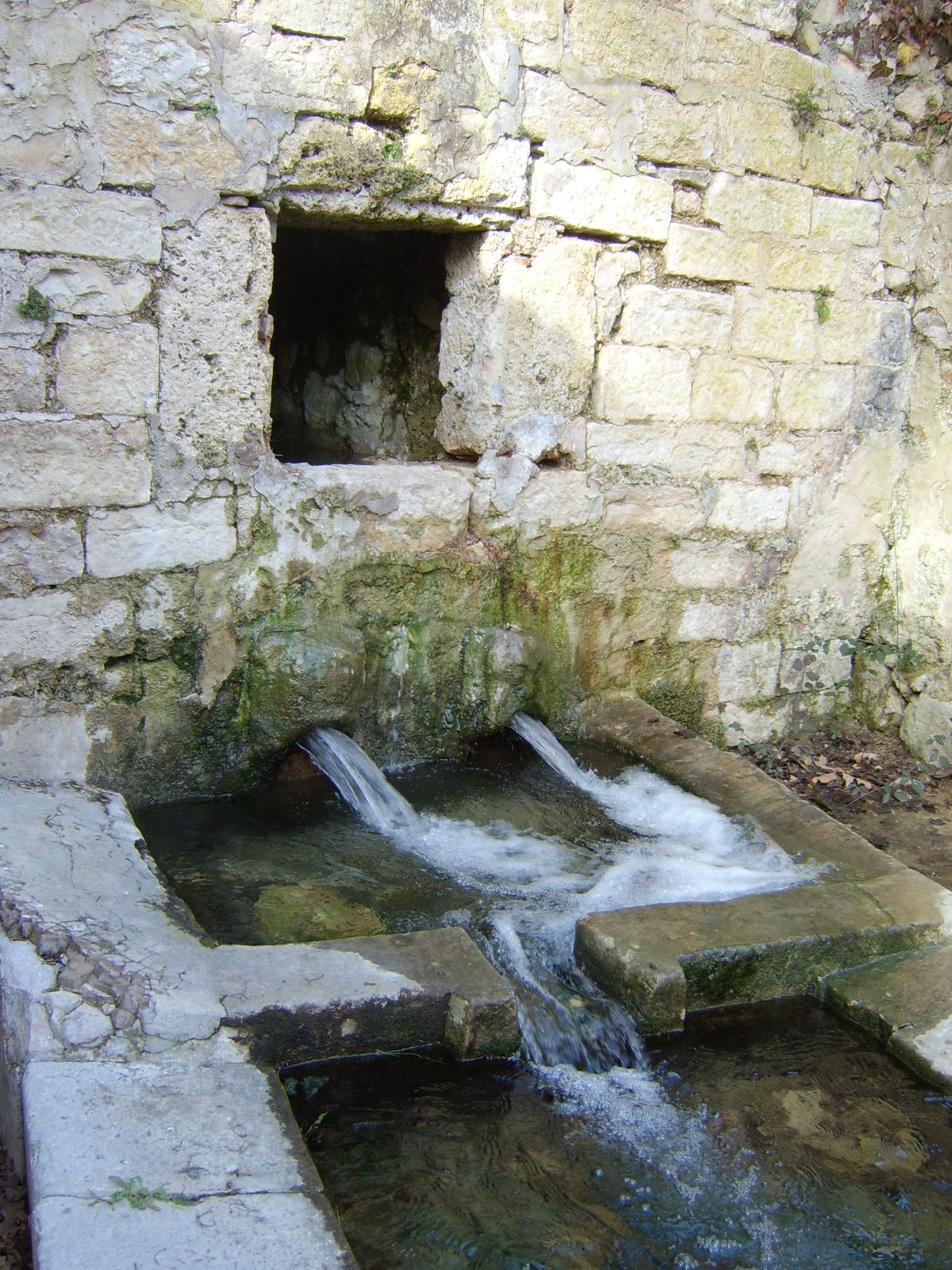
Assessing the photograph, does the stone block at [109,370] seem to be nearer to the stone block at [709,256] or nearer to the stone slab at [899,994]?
the stone block at [709,256]

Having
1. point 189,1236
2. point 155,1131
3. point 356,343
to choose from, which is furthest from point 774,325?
point 189,1236

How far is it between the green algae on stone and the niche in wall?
2096 mm

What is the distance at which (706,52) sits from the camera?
148 inches

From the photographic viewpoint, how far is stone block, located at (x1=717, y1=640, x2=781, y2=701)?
4324 millimetres

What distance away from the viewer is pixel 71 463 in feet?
9.80

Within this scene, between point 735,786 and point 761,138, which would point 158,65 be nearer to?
point 761,138

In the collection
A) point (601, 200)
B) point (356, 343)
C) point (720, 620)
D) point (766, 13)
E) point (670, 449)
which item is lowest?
point (720, 620)

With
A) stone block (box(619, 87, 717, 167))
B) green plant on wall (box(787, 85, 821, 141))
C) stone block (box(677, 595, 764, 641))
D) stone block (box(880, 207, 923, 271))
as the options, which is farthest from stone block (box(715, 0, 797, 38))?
stone block (box(677, 595, 764, 641))

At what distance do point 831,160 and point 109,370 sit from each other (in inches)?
110

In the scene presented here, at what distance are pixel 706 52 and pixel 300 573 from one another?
7.54ft

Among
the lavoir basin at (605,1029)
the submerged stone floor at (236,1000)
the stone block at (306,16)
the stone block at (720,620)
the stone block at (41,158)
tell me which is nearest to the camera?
the submerged stone floor at (236,1000)

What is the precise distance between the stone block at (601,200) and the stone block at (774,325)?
0.45 meters

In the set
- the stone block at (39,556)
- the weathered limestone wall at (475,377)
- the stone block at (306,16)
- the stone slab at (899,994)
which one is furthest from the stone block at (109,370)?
the stone slab at (899,994)

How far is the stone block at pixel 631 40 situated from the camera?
3.52 m
